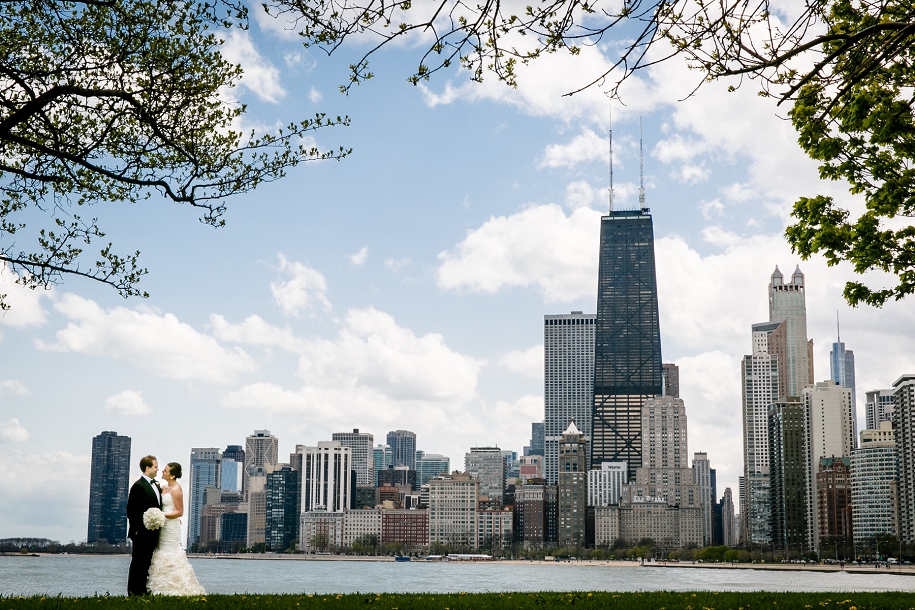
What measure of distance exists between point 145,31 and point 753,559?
200 metres

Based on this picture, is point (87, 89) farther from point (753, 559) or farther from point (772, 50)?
point (753, 559)

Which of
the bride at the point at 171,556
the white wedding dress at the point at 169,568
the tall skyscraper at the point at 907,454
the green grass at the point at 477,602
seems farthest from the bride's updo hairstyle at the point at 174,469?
the tall skyscraper at the point at 907,454

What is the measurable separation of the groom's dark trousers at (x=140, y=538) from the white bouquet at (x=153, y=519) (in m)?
0.09

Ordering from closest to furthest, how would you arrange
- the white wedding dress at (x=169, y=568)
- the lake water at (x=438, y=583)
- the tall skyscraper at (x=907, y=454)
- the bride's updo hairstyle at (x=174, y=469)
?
the white wedding dress at (x=169, y=568), the bride's updo hairstyle at (x=174, y=469), the lake water at (x=438, y=583), the tall skyscraper at (x=907, y=454)

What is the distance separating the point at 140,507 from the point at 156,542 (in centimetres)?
65

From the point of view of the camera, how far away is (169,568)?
16875 millimetres

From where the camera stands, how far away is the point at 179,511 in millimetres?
17266

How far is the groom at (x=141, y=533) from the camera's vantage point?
1683 cm

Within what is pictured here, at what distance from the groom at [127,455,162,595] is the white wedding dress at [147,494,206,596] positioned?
0.37 feet

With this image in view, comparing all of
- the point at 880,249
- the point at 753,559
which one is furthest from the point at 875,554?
the point at 880,249

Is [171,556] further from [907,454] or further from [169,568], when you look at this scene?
[907,454]

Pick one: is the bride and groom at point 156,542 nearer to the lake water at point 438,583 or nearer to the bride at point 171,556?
the bride at point 171,556

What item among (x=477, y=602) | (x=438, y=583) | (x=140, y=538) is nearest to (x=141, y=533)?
(x=140, y=538)

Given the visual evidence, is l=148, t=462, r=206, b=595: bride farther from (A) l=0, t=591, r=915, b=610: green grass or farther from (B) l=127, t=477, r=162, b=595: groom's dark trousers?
(A) l=0, t=591, r=915, b=610: green grass
